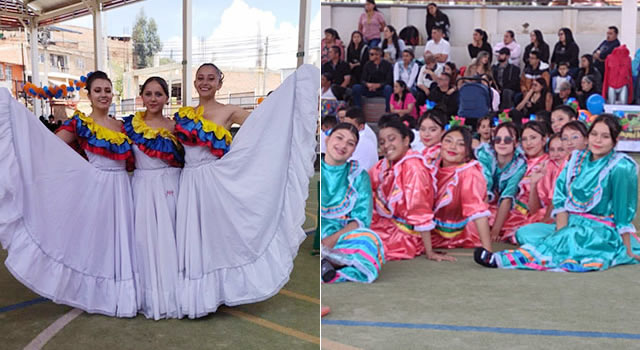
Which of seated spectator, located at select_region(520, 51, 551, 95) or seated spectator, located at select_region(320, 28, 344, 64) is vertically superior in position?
seated spectator, located at select_region(320, 28, 344, 64)

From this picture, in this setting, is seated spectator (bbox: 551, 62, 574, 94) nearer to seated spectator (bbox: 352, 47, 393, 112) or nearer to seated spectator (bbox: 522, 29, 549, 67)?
seated spectator (bbox: 522, 29, 549, 67)

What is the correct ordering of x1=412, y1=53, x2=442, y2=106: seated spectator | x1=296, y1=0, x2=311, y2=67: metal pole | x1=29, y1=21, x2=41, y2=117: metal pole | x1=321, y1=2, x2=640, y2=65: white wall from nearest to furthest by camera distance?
1. x1=296, y1=0, x2=311, y2=67: metal pole
2. x1=412, y1=53, x2=442, y2=106: seated spectator
3. x1=321, y1=2, x2=640, y2=65: white wall
4. x1=29, y1=21, x2=41, y2=117: metal pole

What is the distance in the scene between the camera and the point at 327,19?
10.7 m

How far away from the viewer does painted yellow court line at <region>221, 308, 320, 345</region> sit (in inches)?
111

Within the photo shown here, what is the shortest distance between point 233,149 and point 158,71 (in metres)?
13.9

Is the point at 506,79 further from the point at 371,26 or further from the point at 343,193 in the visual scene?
the point at 343,193

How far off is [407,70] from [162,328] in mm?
6123

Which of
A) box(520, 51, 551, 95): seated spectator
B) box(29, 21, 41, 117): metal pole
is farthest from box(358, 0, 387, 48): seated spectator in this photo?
box(29, 21, 41, 117): metal pole

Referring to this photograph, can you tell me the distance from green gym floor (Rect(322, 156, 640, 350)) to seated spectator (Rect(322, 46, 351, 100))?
4.47 meters

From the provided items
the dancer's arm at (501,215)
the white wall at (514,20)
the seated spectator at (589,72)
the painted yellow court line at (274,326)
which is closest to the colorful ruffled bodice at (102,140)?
the painted yellow court line at (274,326)

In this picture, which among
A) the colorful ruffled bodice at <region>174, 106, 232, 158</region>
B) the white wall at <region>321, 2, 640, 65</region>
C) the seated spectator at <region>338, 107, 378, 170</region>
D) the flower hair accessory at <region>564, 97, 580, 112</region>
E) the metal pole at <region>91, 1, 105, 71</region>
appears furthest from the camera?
the metal pole at <region>91, 1, 105, 71</region>

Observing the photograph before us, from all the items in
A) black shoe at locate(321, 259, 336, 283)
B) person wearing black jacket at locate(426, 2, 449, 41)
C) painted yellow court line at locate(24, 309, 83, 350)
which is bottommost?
painted yellow court line at locate(24, 309, 83, 350)

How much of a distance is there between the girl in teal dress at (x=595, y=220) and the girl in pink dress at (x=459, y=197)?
0.34 metres

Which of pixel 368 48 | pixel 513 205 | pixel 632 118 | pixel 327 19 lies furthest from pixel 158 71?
pixel 513 205
